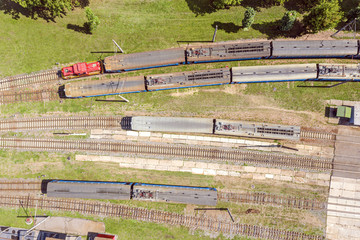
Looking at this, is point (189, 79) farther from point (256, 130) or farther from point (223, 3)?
point (223, 3)

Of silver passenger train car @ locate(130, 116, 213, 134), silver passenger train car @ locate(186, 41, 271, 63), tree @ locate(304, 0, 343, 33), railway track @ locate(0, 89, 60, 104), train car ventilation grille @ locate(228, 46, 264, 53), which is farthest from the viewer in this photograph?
railway track @ locate(0, 89, 60, 104)

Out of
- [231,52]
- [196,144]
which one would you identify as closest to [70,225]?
[196,144]

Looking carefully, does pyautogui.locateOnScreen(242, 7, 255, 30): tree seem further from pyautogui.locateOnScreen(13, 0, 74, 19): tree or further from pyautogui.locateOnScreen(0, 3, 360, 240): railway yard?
pyautogui.locateOnScreen(13, 0, 74, 19): tree

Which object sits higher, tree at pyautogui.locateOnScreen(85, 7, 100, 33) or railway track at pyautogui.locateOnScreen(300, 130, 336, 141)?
tree at pyautogui.locateOnScreen(85, 7, 100, 33)

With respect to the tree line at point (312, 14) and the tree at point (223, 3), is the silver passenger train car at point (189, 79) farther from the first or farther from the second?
the tree at point (223, 3)

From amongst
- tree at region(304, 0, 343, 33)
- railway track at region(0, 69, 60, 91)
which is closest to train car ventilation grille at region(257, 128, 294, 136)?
tree at region(304, 0, 343, 33)
